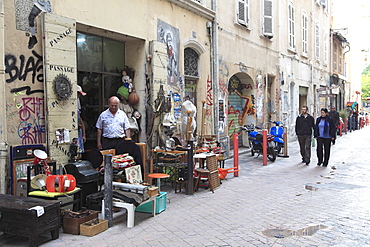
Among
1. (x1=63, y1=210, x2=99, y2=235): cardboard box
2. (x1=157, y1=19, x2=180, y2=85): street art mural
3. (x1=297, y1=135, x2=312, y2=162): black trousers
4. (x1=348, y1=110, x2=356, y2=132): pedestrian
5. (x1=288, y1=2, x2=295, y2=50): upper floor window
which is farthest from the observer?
(x1=348, y1=110, x2=356, y2=132): pedestrian

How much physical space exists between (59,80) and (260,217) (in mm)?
3978

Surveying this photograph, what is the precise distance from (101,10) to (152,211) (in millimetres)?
4042

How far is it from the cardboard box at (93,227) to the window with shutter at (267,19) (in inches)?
490

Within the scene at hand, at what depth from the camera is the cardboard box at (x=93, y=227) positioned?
195 inches

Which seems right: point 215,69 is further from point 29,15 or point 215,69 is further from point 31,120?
point 31,120

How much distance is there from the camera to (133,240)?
489 cm

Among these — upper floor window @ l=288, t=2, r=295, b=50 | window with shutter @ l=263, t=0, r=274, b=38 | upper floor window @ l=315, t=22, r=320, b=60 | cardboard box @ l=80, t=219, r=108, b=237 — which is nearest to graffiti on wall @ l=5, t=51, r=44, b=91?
cardboard box @ l=80, t=219, r=108, b=237

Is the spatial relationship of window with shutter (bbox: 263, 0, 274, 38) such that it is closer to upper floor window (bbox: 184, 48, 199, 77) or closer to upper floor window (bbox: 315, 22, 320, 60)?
upper floor window (bbox: 184, 48, 199, 77)

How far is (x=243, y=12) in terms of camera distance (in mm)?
13992

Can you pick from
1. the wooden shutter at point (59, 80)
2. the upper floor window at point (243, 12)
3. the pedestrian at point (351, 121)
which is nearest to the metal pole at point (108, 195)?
the wooden shutter at point (59, 80)

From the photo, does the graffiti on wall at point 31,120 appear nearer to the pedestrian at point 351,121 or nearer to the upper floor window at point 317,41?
the upper floor window at point 317,41

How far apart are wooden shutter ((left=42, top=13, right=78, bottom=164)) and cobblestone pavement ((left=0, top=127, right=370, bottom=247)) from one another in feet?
5.67

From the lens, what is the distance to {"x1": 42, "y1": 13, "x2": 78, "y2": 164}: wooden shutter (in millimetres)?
6262

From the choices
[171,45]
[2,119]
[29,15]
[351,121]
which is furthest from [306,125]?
[351,121]
